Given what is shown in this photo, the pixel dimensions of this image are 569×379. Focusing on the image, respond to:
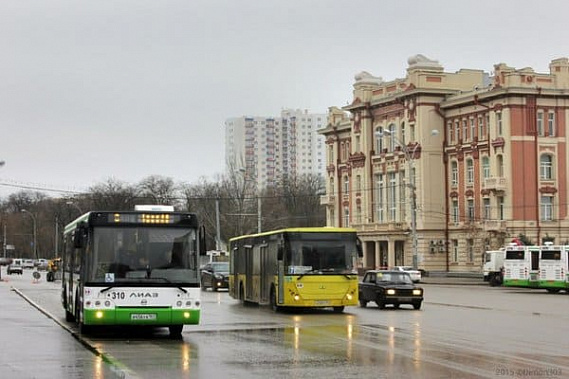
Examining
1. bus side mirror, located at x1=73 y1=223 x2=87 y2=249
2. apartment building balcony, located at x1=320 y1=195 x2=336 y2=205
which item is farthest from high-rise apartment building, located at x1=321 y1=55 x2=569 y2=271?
bus side mirror, located at x1=73 y1=223 x2=87 y2=249

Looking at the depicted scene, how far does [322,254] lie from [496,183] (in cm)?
5281

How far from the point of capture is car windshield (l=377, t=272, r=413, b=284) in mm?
36750

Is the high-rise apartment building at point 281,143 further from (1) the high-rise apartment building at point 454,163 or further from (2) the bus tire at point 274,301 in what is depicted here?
(2) the bus tire at point 274,301

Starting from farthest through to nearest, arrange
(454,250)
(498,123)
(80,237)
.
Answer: (454,250)
(498,123)
(80,237)

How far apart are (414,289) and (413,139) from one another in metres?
57.0

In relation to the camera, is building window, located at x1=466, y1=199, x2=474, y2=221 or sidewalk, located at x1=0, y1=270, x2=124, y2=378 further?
building window, located at x1=466, y1=199, x2=474, y2=221

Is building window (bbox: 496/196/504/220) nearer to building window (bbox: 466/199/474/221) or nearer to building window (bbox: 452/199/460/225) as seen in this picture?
building window (bbox: 466/199/474/221)

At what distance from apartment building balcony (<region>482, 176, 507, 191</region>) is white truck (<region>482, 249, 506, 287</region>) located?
42.7 ft

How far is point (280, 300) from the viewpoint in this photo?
3284cm

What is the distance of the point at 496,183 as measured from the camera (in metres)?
82.9

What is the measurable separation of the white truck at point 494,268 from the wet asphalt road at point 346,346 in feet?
115

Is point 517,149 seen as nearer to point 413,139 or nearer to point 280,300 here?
point 413,139

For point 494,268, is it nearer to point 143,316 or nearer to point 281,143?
point 143,316

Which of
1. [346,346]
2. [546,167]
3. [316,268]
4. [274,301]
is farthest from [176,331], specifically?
[546,167]
